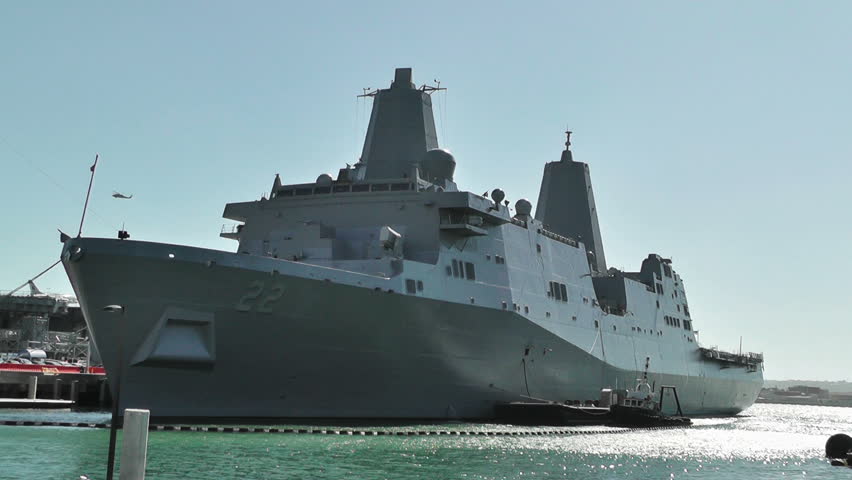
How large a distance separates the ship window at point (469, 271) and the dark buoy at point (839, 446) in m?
11.5

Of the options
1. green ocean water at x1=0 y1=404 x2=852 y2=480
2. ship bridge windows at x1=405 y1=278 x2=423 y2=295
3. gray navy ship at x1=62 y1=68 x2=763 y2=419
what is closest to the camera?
green ocean water at x1=0 y1=404 x2=852 y2=480

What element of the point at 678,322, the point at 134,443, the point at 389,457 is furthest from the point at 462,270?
the point at 678,322

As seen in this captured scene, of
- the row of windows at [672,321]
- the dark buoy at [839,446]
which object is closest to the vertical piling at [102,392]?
the dark buoy at [839,446]

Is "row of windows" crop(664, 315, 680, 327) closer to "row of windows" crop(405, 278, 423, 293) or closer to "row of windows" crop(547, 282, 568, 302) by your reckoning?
"row of windows" crop(547, 282, 568, 302)

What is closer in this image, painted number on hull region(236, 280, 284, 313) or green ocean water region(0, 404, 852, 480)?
green ocean water region(0, 404, 852, 480)

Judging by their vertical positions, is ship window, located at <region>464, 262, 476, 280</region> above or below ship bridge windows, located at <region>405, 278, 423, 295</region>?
above

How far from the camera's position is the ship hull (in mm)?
20984

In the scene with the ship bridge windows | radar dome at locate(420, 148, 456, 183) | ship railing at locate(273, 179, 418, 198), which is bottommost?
the ship bridge windows

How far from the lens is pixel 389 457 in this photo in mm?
19312

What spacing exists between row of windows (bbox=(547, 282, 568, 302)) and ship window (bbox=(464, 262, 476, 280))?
5.09 metres

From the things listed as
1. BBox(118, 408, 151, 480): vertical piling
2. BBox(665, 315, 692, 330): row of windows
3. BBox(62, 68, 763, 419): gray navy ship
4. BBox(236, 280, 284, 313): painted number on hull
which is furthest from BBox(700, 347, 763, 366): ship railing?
BBox(118, 408, 151, 480): vertical piling

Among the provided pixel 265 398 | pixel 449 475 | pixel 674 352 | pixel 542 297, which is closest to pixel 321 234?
Result: pixel 265 398

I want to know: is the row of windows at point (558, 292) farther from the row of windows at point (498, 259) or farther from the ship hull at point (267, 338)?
the ship hull at point (267, 338)

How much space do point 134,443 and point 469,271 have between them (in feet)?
59.9
